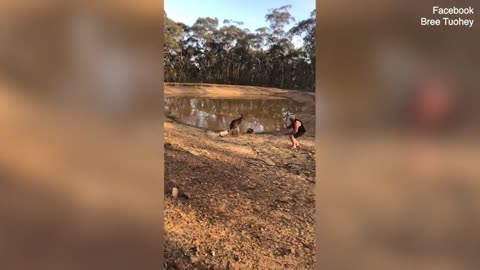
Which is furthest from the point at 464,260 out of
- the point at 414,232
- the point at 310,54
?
the point at 310,54

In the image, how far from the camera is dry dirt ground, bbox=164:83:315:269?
2529mm

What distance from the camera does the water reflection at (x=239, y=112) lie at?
261 cm

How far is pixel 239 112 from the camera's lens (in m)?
2.64

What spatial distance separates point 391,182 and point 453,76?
827mm

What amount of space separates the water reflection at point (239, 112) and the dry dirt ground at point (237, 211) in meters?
0.10

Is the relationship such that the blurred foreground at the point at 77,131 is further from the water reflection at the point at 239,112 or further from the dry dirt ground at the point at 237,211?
the water reflection at the point at 239,112

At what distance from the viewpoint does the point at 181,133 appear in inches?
101

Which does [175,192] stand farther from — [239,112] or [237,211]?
[239,112]

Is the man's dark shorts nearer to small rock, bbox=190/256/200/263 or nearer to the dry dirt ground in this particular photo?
the dry dirt ground

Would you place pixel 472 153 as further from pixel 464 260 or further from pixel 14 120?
pixel 14 120

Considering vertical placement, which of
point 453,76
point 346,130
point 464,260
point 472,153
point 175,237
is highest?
point 453,76

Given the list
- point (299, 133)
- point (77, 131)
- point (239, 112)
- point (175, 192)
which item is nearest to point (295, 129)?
point (299, 133)

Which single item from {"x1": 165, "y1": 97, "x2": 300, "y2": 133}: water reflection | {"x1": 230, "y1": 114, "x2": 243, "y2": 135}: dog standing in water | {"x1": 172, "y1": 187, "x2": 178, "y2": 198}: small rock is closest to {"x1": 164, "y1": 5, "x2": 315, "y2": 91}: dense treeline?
{"x1": 165, "y1": 97, "x2": 300, "y2": 133}: water reflection

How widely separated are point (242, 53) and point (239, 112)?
42 centimetres
